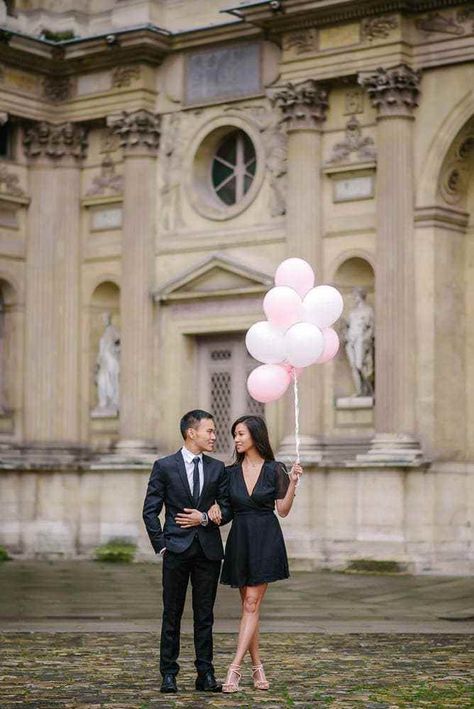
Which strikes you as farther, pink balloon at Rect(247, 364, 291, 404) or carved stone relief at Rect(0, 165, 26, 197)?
carved stone relief at Rect(0, 165, 26, 197)

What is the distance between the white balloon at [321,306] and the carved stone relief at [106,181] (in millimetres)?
18105

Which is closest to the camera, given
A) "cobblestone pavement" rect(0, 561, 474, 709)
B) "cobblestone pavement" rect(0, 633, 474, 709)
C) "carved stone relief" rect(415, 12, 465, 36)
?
"cobblestone pavement" rect(0, 633, 474, 709)

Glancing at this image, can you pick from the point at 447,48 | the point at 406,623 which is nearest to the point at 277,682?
the point at 406,623

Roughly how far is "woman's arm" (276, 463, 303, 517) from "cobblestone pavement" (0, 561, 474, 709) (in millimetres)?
1371

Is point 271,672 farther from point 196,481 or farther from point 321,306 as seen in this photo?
point 321,306

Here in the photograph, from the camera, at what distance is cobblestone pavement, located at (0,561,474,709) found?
477 inches

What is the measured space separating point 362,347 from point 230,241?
344cm

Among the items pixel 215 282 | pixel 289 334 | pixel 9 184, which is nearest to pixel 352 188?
pixel 215 282

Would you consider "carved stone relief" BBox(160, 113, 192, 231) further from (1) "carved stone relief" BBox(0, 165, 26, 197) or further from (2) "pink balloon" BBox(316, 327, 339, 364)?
(2) "pink balloon" BBox(316, 327, 339, 364)

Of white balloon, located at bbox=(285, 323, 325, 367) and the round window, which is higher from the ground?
the round window

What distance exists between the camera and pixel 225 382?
29812 millimetres

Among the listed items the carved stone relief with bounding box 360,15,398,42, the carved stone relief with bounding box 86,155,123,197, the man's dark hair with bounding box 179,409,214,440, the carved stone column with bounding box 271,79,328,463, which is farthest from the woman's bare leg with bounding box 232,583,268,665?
the carved stone relief with bounding box 86,155,123,197

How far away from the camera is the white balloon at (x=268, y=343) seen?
512 inches

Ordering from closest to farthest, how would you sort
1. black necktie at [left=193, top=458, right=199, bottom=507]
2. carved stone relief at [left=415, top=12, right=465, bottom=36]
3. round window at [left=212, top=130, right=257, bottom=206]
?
1. black necktie at [left=193, top=458, right=199, bottom=507]
2. carved stone relief at [left=415, top=12, right=465, bottom=36]
3. round window at [left=212, top=130, right=257, bottom=206]
